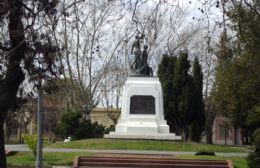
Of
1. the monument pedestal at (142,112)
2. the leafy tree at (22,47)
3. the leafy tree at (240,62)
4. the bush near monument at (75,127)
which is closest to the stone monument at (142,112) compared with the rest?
the monument pedestal at (142,112)

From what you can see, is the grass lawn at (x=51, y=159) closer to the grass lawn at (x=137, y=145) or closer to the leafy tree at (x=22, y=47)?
the grass lawn at (x=137, y=145)

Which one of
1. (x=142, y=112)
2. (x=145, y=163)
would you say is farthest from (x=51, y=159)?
(x=142, y=112)

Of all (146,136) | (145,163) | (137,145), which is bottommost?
(145,163)

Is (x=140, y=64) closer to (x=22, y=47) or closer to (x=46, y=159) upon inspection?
(x=46, y=159)

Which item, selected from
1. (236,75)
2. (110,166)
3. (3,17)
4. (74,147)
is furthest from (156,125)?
(3,17)

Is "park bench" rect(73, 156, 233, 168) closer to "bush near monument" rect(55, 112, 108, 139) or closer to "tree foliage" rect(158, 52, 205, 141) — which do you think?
"bush near monument" rect(55, 112, 108, 139)

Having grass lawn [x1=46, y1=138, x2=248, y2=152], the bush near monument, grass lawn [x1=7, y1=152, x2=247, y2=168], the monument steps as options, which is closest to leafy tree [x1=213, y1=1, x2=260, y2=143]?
grass lawn [x1=7, y1=152, x2=247, y2=168]

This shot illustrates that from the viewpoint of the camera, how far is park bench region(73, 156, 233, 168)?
25.7 m

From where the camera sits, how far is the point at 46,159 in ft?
94.3

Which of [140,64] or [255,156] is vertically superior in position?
[140,64]

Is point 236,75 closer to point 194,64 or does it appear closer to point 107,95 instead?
point 194,64

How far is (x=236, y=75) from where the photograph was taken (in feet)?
100

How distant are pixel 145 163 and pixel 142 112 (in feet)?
47.8

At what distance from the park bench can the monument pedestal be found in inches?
501
